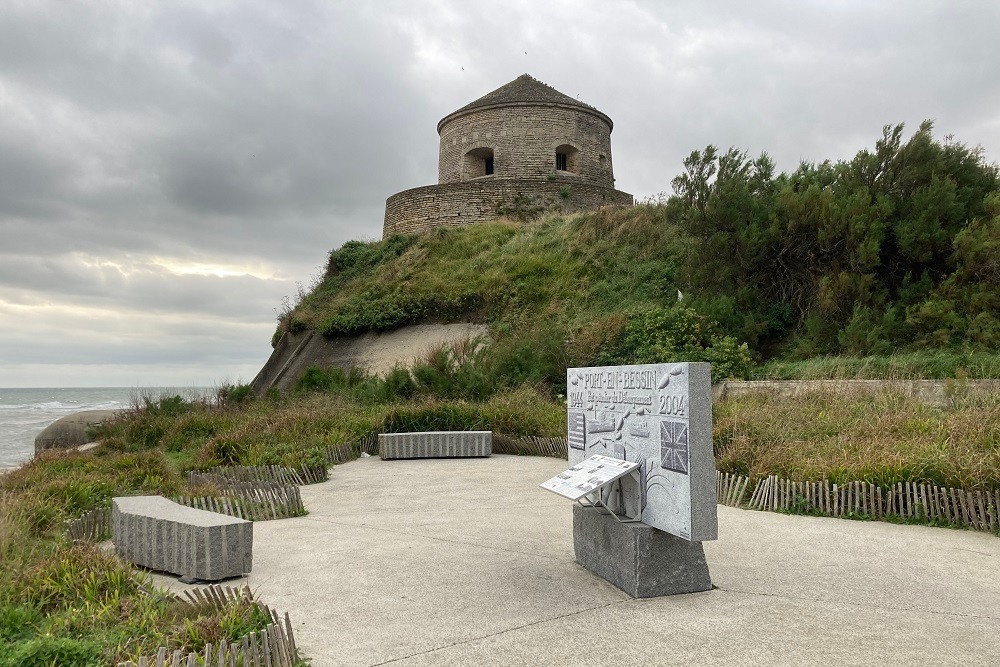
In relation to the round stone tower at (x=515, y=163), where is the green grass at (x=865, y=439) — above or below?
below

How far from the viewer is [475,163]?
106ft

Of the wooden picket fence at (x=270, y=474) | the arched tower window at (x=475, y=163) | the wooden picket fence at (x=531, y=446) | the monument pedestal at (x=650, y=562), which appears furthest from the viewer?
the arched tower window at (x=475, y=163)

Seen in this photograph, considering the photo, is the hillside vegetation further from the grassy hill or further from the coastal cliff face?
the coastal cliff face

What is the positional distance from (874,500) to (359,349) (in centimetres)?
1871

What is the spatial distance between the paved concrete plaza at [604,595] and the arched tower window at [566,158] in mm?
25244

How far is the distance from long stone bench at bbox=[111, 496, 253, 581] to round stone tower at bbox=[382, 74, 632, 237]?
23697mm

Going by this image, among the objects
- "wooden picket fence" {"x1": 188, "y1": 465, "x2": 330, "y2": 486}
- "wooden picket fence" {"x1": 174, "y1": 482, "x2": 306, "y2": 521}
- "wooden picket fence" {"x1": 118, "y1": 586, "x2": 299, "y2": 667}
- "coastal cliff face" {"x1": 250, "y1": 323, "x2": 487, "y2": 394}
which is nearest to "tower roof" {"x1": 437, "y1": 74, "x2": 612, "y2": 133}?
"coastal cliff face" {"x1": 250, "y1": 323, "x2": 487, "y2": 394}

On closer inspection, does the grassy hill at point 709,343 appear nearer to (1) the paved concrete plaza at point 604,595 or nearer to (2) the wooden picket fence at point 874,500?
(2) the wooden picket fence at point 874,500

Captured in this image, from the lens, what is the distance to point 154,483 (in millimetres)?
8742

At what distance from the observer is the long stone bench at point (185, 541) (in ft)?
18.7

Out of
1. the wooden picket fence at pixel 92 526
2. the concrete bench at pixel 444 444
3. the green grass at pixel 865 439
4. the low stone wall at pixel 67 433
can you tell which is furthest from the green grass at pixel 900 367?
the low stone wall at pixel 67 433

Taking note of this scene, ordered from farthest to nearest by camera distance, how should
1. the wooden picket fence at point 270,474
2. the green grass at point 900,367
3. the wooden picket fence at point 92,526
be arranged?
the green grass at point 900,367 < the wooden picket fence at point 270,474 < the wooden picket fence at point 92,526

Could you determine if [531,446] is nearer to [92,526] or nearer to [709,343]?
[709,343]

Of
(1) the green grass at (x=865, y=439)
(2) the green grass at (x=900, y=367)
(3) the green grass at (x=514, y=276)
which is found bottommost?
(1) the green grass at (x=865, y=439)
